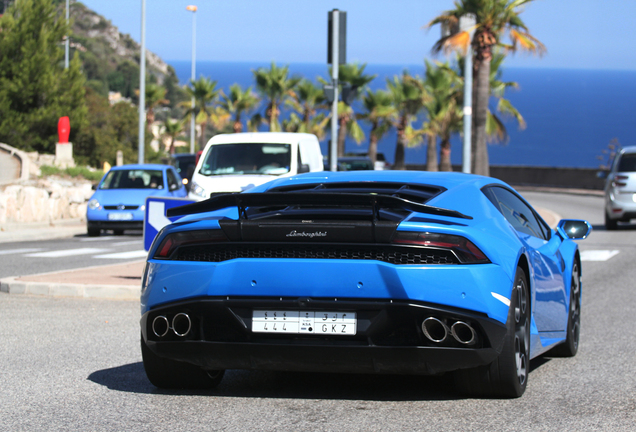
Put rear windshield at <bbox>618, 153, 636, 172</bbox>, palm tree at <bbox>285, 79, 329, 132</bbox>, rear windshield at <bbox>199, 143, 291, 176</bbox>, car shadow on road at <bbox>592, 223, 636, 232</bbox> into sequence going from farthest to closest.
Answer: palm tree at <bbox>285, 79, 329, 132</bbox> → car shadow on road at <bbox>592, 223, 636, 232</bbox> → rear windshield at <bbox>618, 153, 636, 172</bbox> → rear windshield at <bbox>199, 143, 291, 176</bbox>

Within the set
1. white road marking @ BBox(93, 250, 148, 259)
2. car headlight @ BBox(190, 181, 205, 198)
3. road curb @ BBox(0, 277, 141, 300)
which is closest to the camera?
road curb @ BBox(0, 277, 141, 300)

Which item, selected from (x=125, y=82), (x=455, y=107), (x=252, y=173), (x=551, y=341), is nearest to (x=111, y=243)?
(x=252, y=173)

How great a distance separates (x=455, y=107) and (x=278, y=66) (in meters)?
18.8

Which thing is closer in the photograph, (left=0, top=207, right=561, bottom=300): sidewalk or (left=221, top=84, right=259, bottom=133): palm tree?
(left=0, top=207, right=561, bottom=300): sidewalk

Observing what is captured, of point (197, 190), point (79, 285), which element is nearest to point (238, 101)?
point (197, 190)

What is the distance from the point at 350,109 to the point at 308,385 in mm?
61568

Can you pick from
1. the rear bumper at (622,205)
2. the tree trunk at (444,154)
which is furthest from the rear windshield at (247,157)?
the tree trunk at (444,154)

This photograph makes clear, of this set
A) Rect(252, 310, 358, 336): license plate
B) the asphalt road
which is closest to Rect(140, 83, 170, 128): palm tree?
the asphalt road

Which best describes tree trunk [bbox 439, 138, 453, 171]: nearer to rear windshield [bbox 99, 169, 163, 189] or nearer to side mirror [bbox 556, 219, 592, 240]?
rear windshield [bbox 99, 169, 163, 189]

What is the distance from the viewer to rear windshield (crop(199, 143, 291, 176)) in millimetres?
16547

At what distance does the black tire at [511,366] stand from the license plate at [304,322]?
858 millimetres

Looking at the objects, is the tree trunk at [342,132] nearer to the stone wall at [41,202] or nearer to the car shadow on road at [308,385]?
the stone wall at [41,202]

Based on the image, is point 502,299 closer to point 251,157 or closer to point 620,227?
point 251,157

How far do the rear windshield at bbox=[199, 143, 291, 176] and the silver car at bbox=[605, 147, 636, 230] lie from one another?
872 centimetres
